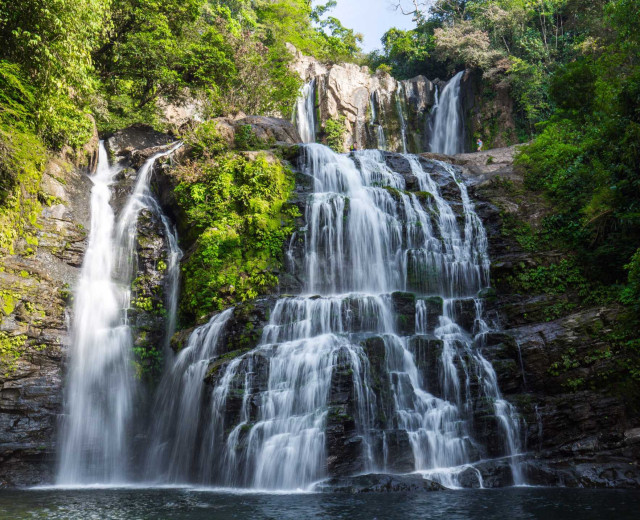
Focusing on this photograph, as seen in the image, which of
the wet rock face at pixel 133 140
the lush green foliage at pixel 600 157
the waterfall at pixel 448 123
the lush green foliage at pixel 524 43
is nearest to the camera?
the lush green foliage at pixel 600 157

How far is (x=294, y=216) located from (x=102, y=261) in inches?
241

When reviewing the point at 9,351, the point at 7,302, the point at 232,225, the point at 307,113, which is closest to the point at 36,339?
the point at 9,351

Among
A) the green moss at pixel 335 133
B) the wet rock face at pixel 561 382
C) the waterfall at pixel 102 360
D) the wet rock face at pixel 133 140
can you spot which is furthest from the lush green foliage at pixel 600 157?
the wet rock face at pixel 133 140

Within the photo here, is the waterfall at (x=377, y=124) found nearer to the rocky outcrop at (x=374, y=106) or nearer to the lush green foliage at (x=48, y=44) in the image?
the rocky outcrop at (x=374, y=106)

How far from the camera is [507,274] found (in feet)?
41.4

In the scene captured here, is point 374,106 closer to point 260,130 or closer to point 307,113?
point 307,113

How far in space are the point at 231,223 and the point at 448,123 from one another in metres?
19.0

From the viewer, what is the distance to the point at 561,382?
31.2ft

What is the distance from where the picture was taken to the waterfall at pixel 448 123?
1073 inches

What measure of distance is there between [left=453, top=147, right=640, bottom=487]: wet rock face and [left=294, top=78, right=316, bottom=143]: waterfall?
691 inches

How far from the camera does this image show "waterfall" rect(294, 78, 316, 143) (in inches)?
1077

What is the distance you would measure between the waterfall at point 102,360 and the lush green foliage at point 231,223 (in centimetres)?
136

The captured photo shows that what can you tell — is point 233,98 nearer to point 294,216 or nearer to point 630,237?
point 294,216

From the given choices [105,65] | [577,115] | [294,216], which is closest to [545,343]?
[294,216]
